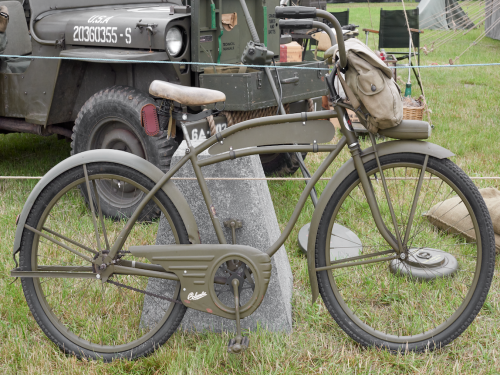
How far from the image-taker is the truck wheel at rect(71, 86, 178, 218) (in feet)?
12.9

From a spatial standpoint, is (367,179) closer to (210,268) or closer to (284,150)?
(284,150)

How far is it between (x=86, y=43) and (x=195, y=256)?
242 centimetres

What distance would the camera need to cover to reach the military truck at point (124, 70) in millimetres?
3902

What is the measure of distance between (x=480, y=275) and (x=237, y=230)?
3.70 feet

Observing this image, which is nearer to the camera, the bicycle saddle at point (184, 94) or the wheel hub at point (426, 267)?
the bicycle saddle at point (184, 94)

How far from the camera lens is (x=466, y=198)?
2.35 metres

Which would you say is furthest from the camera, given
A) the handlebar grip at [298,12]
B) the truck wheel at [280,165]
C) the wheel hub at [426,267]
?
the truck wheel at [280,165]

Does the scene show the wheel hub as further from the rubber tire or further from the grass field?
the rubber tire

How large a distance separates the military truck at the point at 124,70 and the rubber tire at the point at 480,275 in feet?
5.29

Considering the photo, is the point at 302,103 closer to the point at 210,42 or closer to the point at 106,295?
the point at 210,42

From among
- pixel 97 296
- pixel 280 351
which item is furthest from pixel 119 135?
pixel 280 351

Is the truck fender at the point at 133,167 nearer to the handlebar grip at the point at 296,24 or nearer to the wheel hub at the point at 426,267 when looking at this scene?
the handlebar grip at the point at 296,24

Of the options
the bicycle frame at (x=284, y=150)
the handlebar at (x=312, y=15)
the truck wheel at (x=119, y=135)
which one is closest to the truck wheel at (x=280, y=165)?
the truck wheel at (x=119, y=135)

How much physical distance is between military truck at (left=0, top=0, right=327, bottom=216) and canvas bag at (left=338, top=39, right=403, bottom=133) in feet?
5.28
